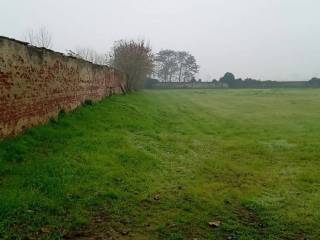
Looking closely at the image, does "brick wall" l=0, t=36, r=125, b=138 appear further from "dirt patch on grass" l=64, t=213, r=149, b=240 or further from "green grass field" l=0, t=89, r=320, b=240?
"dirt patch on grass" l=64, t=213, r=149, b=240

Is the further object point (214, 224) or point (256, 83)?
point (256, 83)

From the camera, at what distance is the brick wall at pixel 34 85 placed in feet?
27.0

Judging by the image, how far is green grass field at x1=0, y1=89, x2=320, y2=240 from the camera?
5.32 metres

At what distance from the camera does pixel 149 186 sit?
714cm

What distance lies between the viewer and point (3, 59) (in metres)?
8.07

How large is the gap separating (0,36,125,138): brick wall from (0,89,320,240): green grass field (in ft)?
1.35

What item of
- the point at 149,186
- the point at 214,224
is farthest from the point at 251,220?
the point at 149,186

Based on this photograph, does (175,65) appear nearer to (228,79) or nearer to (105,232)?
(228,79)

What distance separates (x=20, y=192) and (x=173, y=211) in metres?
2.29

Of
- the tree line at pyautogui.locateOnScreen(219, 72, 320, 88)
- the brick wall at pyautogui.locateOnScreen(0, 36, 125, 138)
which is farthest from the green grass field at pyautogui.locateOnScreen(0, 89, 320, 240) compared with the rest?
the tree line at pyautogui.locateOnScreen(219, 72, 320, 88)

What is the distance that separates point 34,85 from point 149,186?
14.5ft

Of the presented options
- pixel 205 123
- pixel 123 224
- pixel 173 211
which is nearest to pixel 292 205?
pixel 173 211

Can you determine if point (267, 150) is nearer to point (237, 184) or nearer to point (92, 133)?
point (237, 184)

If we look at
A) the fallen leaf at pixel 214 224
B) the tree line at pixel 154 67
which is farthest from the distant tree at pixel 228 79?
the fallen leaf at pixel 214 224
